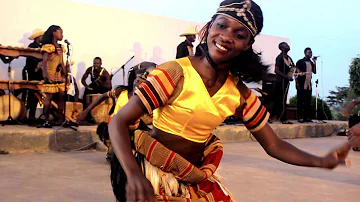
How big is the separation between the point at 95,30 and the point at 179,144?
1046 cm

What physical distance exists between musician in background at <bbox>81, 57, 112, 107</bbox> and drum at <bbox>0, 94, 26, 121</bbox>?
189cm

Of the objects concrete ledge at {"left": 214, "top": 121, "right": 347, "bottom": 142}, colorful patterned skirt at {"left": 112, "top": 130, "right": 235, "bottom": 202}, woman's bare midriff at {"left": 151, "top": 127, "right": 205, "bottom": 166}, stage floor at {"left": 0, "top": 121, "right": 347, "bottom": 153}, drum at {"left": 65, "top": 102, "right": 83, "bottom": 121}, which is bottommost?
concrete ledge at {"left": 214, "top": 121, "right": 347, "bottom": 142}

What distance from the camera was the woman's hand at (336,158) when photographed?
7.43ft

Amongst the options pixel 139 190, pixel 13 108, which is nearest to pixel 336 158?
pixel 139 190

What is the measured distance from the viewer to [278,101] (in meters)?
12.6

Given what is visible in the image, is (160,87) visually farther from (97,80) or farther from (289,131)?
(289,131)

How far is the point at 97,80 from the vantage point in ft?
35.9

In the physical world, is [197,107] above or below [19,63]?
A: above

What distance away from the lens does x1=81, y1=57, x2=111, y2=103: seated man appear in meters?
11.0

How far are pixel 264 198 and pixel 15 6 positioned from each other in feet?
28.1

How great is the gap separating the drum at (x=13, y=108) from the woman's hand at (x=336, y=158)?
801 centimetres

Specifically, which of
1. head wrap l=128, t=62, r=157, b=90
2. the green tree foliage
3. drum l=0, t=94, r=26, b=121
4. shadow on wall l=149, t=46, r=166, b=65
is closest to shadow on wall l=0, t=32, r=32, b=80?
drum l=0, t=94, r=26, b=121

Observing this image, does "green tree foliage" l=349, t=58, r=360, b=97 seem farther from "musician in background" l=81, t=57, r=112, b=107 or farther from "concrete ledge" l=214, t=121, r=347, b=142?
"musician in background" l=81, t=57, r=112, b=107

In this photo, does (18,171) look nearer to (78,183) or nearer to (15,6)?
(78,183)
